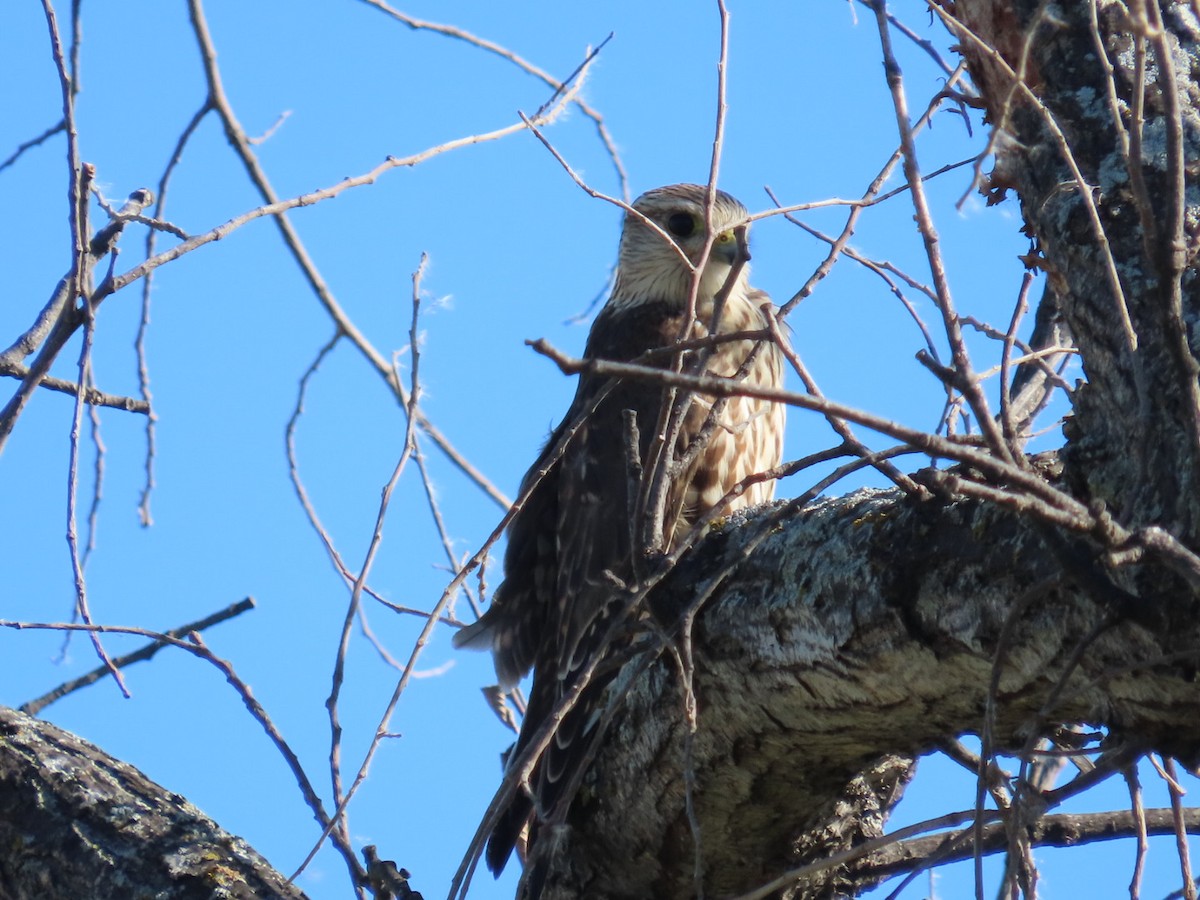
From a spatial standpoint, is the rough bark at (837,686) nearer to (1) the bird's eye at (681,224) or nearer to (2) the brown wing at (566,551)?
(2) the brown wing at (566,551)

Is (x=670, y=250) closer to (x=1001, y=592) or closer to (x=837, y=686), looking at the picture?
(x=837, y=686)

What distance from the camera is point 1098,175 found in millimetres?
1916

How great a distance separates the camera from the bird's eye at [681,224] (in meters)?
4.68

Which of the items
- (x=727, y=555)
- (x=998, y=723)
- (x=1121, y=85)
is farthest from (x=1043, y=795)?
(x=1121, y=85)

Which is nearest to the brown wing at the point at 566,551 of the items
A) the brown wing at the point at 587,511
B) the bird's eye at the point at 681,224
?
the brown wing at the point at 587,511

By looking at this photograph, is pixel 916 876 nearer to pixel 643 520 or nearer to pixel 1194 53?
pixel 643 520

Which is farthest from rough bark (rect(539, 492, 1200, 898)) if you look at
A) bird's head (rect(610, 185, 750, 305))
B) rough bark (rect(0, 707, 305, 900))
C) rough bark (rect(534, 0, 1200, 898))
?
bird's head (rect(610, 185, 750, 305))

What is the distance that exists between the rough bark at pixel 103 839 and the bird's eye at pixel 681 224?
2786mm

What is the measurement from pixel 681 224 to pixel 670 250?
0.17 meters

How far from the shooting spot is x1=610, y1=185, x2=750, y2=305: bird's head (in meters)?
4.51

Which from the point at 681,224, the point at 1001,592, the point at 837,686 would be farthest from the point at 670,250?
the point at 1001,592

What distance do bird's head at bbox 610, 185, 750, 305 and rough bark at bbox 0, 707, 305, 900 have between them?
2466mm

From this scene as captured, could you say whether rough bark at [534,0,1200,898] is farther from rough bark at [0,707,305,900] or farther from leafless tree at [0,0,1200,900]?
rough bark at [0,707,305,900]

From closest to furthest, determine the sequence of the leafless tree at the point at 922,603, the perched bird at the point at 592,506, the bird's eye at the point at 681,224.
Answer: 1. the leafless tree at the point at 922,603
2. the perched bird at the point at 592,506
3. the bird's eye at the point at 681,224
